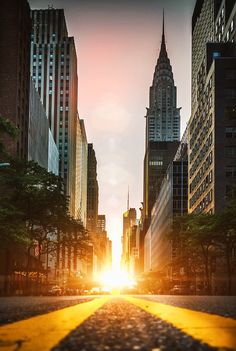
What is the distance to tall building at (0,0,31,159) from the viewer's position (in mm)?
86562

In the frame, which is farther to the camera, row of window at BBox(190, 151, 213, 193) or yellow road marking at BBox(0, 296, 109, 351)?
row of window at BBox(190, 151, 213, 193)

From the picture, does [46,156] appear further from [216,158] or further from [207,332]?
[207,332]

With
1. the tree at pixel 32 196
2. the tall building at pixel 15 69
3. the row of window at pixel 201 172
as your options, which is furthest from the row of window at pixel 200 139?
the tree at pixel 32 196

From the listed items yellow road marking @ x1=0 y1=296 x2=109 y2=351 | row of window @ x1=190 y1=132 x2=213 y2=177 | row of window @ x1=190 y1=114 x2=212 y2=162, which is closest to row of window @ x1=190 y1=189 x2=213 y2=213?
row of window @ x1=190 y1=132 x2=213 y2=177

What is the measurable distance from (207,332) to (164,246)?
478ft

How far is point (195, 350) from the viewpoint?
2.88 metres

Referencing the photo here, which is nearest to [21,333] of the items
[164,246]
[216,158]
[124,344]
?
[124,344]

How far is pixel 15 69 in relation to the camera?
89.6m

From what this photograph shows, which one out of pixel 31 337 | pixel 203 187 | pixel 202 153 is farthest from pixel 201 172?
pixel 31 337

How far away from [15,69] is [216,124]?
3398 cm

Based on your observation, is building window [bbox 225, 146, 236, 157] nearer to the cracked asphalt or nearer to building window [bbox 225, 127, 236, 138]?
building window [bbox 225, 127, 236, 138]

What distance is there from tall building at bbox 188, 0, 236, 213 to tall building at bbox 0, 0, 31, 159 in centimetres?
3132

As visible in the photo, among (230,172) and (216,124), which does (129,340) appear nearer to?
(230,172)

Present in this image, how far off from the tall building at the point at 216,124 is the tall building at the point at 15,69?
31.3 metres
